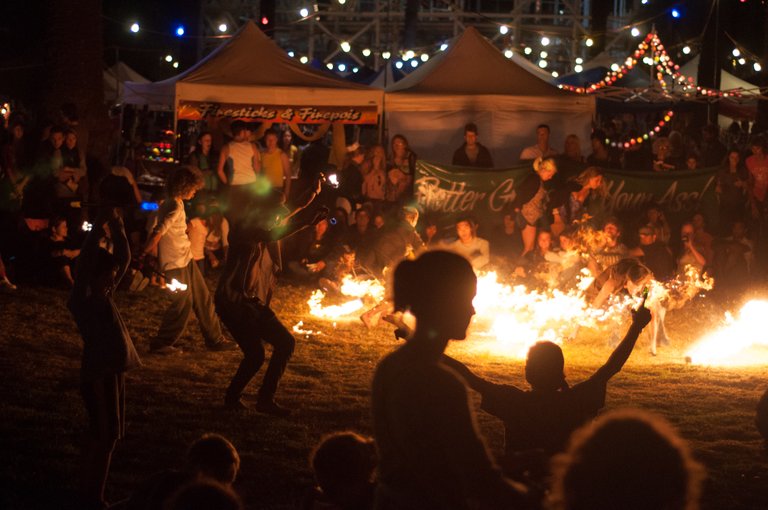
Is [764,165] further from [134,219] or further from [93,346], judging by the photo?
[93,346]

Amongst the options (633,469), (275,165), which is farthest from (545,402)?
(275,165)

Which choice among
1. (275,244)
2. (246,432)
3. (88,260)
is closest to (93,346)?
(88,260)

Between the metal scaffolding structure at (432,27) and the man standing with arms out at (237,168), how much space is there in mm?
19358

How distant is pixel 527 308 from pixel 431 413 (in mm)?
9275

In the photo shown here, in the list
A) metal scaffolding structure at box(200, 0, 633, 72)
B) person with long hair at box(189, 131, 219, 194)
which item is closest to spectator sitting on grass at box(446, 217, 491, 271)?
person with long hair at box(189, 131, 219, 194)

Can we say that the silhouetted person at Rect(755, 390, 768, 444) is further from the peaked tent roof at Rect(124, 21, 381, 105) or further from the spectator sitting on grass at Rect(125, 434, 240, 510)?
the peaked tent roof at Rect(124, 21, 381, 105)

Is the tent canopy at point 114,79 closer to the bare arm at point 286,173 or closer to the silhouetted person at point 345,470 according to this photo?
the bare arm at point 286,173

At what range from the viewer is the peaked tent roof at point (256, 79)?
16547mm

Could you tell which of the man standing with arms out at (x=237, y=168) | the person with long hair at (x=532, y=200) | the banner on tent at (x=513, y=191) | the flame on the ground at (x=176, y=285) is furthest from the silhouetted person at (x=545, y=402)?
the man standing with arms out at (x=237, y=168)

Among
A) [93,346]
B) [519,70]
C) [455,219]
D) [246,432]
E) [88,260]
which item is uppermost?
[519,70]

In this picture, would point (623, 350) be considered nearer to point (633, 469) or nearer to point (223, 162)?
point (633, 469)

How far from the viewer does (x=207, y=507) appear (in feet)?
10.1

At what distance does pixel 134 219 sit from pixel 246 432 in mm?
8153

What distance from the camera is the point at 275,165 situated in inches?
637
